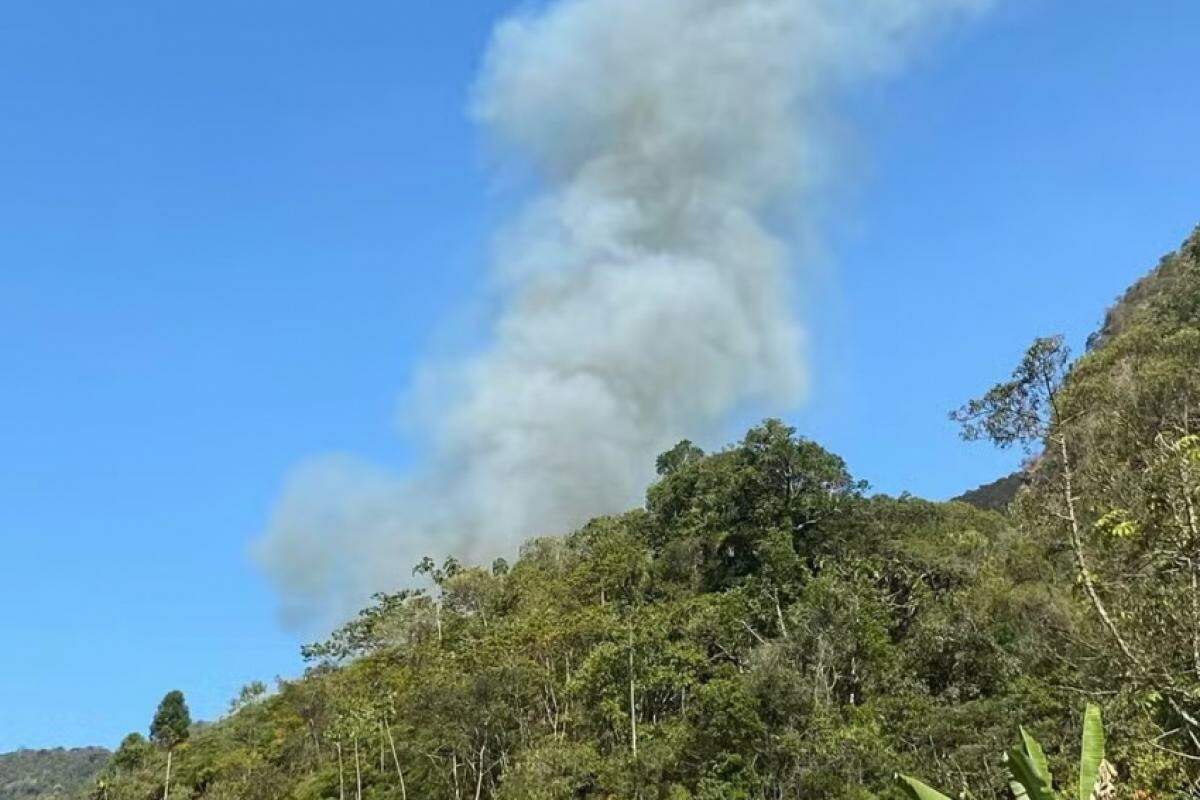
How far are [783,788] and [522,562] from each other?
102 ft

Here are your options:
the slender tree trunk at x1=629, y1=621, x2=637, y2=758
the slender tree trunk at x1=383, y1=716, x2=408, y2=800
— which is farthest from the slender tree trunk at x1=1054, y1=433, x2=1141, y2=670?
the slender tree trunk at x1=383, y1=716, x2=408, y2=800

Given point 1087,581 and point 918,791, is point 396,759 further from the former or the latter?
point 1087,581

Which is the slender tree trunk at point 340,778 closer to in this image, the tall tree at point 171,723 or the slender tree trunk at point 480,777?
the slender tree trunk at point 480,777

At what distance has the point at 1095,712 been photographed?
1040 cm

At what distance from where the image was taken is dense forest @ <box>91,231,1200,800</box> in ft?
42.9

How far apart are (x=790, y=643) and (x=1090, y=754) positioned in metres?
26.3

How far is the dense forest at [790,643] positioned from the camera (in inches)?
515

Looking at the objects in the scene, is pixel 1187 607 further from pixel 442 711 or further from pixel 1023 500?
pixel 442 711

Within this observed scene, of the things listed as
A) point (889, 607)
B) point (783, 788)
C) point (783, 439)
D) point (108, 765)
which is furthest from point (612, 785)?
point (108, 765)

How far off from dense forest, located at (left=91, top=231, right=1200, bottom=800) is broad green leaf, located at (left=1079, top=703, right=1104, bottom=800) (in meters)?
0.63

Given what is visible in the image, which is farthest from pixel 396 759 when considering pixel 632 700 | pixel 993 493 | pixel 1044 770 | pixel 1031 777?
pixel 993 493

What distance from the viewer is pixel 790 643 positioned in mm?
36000

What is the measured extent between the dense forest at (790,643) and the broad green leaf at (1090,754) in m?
0.63

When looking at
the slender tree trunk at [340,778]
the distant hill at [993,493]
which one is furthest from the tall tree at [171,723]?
the distant hill at [993,493]
